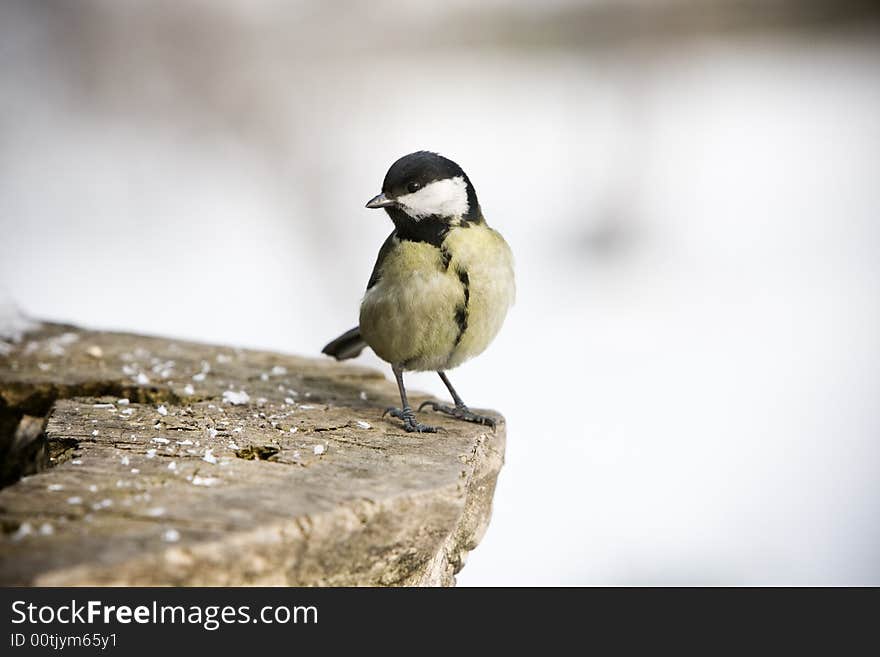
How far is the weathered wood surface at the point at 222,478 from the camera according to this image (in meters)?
0.98

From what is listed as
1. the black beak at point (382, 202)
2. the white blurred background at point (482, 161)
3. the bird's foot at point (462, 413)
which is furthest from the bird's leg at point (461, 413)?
the white blurred background at point (482, 161)

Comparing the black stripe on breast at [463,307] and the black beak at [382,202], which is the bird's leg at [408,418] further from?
the black beak at [382,202]

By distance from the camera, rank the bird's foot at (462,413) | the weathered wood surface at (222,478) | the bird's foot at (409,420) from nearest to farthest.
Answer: the weathered wood surface at (222,478)
the bird's foot at (409,420)
the bird's foot at (462,413)

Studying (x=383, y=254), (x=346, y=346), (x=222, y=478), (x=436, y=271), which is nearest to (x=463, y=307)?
(x=436, y=271)

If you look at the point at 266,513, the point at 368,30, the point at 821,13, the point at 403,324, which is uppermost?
the point at 821,13

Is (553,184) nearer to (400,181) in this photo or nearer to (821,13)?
(821,13)

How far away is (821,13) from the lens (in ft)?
13.5

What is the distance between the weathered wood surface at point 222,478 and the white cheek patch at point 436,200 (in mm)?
383

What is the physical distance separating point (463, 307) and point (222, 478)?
0.60m

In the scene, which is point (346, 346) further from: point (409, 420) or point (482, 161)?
point (482, 161)

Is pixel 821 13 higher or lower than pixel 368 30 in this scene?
higher

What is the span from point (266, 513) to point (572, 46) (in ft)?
12.0
